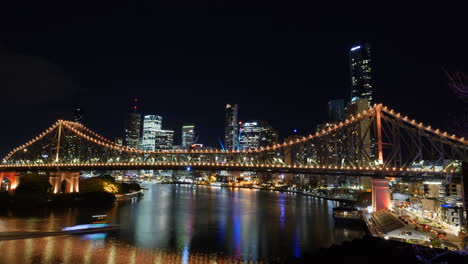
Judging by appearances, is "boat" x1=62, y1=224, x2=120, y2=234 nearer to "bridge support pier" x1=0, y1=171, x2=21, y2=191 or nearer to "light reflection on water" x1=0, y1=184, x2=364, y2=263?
"light reflection on water" x1=0, y1=184, x2=364, y2=263

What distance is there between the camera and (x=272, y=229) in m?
40.1

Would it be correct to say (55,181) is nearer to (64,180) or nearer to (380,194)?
(64,180)

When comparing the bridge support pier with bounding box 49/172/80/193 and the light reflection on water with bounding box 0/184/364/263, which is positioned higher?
the bridge support pier with bounding box 49/172/80/193

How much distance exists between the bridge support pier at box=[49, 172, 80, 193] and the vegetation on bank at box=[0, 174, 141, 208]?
3.28 feet

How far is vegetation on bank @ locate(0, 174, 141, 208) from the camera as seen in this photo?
53.7m

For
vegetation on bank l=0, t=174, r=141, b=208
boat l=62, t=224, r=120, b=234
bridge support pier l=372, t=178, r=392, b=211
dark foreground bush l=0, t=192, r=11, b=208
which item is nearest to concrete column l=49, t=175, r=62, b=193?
vegetation on bank l=0, t=174, r=141, b=208

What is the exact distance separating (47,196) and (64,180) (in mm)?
8216

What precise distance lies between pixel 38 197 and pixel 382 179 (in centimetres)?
5132

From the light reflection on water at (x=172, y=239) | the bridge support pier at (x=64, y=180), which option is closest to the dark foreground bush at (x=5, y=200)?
the light reflection on water at (x=172, y=239)

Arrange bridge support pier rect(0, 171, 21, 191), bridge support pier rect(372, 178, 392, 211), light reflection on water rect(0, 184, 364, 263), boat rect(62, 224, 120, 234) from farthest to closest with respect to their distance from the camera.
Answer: bridge support pier rect(0, 171, 21, 191), bridge support pier rect(372, 178, 392, 211), boat rect(62, 224, 120, 234), light reflection on water rect(0, 184, 364, 263)

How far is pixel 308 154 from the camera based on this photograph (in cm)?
7256

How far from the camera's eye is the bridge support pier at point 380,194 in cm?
4241

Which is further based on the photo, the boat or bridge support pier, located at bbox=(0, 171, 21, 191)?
bridge support pier, located at bbox=(0, 171, 21, 191)

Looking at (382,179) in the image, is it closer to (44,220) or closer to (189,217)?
(189,217)
